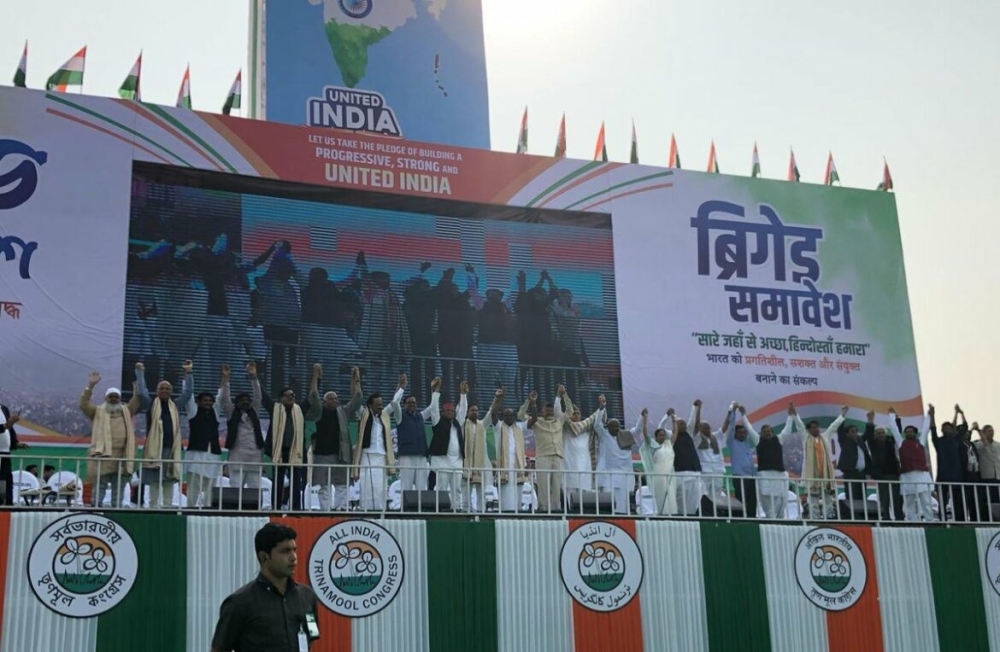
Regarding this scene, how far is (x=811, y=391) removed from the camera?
50.7 feet

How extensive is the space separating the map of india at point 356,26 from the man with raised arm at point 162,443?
4.86 metres

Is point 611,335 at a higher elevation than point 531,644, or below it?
higher

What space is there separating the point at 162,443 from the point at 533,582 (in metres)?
3.23

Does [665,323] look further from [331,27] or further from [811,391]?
[331,27]

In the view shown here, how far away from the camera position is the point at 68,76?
13.5 m

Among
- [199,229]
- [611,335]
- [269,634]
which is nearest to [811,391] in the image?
[611,335]

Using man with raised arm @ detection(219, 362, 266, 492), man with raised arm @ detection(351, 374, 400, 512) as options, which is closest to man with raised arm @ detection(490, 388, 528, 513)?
man with raised arm @ detection(351, 374, 400, 512)

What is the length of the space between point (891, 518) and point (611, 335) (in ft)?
12.3

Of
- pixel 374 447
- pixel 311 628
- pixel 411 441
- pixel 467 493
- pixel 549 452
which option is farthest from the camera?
pixel 549 452

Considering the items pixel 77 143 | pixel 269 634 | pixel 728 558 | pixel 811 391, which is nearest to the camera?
pixel 269 634

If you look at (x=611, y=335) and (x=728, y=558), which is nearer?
(x=728, y=558)

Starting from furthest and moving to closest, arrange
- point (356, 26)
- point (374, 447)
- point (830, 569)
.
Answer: point (356, 26), point (830, 569), point (374, 447)

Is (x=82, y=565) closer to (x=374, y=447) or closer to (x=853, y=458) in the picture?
(x=374, y=447)

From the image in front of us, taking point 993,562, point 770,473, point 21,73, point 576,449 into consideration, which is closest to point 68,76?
point 21,73
